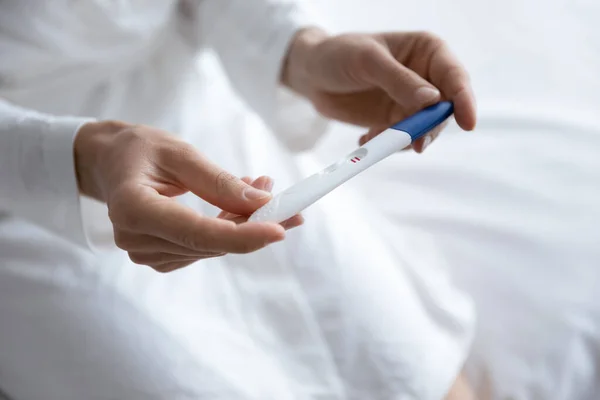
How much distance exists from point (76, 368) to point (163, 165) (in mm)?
155

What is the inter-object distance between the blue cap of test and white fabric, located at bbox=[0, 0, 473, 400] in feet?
0.40

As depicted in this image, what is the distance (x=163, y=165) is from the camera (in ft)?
1.28

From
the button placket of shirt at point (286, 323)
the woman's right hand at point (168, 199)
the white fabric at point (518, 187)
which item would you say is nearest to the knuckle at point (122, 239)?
the woman's right hand at point (168, 199)

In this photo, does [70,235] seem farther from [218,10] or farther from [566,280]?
[566,280]

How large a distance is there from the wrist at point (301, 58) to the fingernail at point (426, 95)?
0.39 ft

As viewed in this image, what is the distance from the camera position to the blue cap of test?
415 millimetres

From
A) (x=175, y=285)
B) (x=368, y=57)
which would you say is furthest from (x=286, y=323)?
(x=368, y=57)

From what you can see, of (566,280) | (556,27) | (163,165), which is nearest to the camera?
(163,165)

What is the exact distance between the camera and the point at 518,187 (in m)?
0.57

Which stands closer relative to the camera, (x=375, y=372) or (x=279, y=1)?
(x=375, y=372)

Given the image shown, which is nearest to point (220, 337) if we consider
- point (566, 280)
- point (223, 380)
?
point (223, 380)

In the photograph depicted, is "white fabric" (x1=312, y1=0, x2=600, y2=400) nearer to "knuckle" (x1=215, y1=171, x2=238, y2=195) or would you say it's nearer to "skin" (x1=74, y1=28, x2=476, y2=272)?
"skin" (x1=74, y1=28, x2=476, y2=272)

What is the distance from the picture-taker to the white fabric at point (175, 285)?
0.45 m

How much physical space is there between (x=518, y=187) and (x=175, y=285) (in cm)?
29
